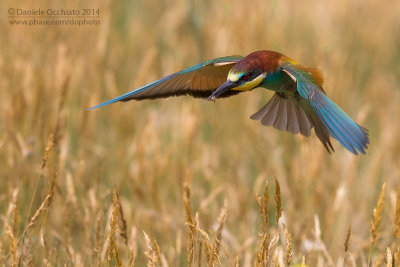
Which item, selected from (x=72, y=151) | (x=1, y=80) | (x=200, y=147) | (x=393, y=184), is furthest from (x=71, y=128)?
(x=393, y=184)

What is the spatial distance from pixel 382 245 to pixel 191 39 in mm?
2364

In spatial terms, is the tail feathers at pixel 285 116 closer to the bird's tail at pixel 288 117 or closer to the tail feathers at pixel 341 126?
the bird's tail at pixel 288 117

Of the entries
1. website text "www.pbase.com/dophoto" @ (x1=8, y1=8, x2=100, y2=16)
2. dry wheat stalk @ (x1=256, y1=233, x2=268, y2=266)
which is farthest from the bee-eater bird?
website text "www.pbase.com/dophoto" @ (x1=8, y1=8, x2=100, y2=16)

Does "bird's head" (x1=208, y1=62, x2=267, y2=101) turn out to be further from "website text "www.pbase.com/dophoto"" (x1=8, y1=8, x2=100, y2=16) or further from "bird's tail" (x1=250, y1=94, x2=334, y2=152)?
"website text "www.pbase.com/dophoto"" (x1=8, y1=8, x2=100, y2=16)

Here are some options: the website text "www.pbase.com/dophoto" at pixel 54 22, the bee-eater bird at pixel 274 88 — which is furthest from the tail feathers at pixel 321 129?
the website text "www.pbase.com/dophoto" at pixel 54 22

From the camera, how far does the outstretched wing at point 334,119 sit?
1.46 meters

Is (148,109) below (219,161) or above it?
above

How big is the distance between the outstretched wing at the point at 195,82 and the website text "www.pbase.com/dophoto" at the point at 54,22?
2426mm

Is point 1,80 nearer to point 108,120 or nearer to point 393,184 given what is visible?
point 108,120

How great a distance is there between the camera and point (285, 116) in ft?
7.00

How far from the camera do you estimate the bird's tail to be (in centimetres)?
206

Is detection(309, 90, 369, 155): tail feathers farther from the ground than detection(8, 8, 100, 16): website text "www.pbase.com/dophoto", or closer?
closer

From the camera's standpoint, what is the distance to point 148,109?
155 inches

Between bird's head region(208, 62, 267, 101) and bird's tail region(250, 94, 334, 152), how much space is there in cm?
32
